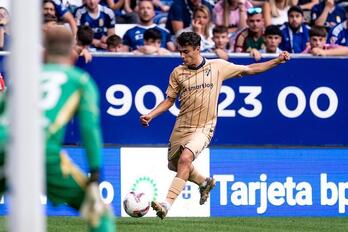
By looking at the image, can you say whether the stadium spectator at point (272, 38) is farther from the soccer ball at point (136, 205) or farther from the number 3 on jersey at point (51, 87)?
the number 3 on jersey at point (51, 87)

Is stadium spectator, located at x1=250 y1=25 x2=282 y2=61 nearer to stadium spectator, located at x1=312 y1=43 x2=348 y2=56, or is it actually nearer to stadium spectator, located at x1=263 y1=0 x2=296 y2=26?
stadium spectator, located at x1=312 y1=43 x2=348 y2=56

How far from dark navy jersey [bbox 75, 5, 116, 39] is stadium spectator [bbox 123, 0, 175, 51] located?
0.30 metres

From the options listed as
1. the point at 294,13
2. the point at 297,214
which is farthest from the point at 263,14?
the point at 297,214

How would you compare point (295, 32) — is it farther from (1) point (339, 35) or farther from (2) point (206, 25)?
(2) point (206, 25)

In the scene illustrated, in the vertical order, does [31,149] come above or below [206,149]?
above

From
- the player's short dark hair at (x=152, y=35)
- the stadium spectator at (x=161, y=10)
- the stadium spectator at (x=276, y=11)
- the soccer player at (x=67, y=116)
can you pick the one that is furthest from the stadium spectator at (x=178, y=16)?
the soccer player at (x=67, y=116)

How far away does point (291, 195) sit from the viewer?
1620 cm

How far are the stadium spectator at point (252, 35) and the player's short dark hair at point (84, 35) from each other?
2.39 m

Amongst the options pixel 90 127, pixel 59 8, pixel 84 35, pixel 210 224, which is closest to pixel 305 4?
pixel 59 8

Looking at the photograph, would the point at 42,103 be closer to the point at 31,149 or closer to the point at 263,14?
the point at 31,149

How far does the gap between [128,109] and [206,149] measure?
1141mm

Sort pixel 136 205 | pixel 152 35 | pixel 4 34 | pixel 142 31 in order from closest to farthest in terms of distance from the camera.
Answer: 1. pixel 136 205
2. pixel 4 34
3. pixel 152 35
4. pixel 142 31

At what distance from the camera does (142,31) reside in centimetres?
1769

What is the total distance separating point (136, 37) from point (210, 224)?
396cm
